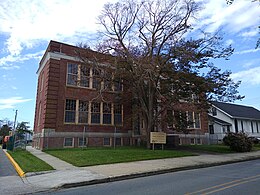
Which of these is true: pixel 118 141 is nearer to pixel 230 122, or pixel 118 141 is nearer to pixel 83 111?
pixel 83 111

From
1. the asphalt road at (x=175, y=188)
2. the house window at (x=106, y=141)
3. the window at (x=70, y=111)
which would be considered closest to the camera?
the asphalt road at (x=175, y=188)

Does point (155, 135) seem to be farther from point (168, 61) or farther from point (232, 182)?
point (232, 182)

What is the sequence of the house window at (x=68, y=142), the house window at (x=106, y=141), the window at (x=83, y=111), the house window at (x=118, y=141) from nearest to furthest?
the house window at (x=68, y=142) < the window at (x=83, y=111) < the house window at (x=106, y=141) < the house window at (x=118, y=141)

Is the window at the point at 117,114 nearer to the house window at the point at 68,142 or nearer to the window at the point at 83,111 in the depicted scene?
the window at the point at 83,111

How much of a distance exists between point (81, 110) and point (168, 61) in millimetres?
9932

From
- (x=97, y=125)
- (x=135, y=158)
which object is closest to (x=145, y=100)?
(x=97, y=125)

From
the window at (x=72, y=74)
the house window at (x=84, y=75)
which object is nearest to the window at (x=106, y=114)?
the house window at (x=84, y=75)

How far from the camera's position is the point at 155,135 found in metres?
20.0

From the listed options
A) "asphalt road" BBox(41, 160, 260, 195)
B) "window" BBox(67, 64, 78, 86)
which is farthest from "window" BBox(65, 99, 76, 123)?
"asphalt road" BBox(41, 160, 260, 195)

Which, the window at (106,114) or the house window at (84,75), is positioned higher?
the house window at (84,75)

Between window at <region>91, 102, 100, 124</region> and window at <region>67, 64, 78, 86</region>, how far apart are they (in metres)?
2.96

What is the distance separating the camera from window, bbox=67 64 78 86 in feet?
78.0

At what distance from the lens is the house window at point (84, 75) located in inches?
900

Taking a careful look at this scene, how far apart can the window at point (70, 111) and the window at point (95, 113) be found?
1.94m
